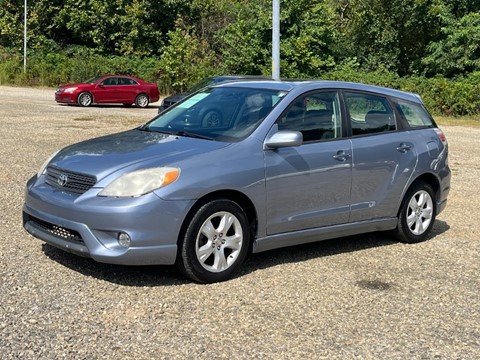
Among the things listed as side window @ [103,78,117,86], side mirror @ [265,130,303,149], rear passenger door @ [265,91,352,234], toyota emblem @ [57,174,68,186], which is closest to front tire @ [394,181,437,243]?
rear passenger door @ [265,91,352,234]

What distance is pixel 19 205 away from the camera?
7820mm

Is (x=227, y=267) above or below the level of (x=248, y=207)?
below

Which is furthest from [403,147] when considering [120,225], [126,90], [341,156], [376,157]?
[126,90]

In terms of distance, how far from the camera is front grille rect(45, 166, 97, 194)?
5113 millimetres

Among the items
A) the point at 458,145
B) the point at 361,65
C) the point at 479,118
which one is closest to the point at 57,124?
the point at 458,145

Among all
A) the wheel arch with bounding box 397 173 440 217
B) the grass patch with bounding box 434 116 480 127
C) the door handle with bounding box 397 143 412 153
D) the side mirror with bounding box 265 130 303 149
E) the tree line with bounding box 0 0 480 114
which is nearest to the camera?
the side mirror with bounding box 265 130 303 149

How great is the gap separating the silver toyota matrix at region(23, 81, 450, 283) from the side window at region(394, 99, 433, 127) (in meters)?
0.02

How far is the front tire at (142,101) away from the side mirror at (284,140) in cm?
2391

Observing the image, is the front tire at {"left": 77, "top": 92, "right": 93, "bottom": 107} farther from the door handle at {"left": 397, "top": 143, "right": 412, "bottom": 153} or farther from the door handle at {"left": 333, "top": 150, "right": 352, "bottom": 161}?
the door handle at {"left": 333, "top": 150, "right": 352, "bottom": 161}

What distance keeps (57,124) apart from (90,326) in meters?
14.9

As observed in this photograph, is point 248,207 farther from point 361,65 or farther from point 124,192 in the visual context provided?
point 361,65

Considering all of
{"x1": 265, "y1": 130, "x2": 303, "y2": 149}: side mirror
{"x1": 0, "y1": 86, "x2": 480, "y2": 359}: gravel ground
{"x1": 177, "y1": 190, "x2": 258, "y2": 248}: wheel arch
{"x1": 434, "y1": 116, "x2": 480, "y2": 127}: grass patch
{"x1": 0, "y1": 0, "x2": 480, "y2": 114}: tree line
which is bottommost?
{"x1": 434, "y1": 116, "x2": 480, "y2": 127}: grass patch

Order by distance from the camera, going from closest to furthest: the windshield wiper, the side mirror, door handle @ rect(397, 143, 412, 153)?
the side mirror
the windshield wiper
door handle @ rect(397, 143, 412, 153)

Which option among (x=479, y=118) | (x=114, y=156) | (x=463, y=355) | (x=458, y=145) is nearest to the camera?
(x=463, y=355)
